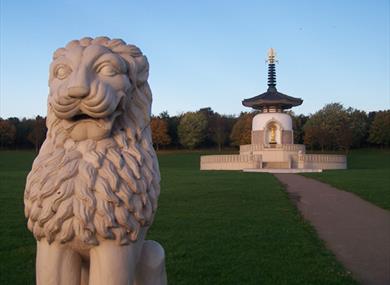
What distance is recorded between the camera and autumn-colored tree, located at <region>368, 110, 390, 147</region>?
69.5 meters

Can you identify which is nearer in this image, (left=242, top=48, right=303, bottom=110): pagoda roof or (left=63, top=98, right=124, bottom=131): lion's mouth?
(left=63, top=98, right=124, bottom=131): lion's mouth

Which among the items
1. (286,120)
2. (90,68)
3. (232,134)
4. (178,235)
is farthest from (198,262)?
(232,134)

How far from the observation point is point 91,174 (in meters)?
2.84

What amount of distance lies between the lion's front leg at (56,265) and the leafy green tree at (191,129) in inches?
2727

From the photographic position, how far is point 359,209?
1261 cm

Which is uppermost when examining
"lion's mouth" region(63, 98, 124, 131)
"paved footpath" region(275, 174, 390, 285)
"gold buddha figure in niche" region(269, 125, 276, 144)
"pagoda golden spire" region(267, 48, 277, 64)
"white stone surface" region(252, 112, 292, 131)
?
"pagoda golden spire" region(267, 48, 277, 64)

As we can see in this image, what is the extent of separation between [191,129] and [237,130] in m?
7.30

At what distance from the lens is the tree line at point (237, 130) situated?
2660 inches

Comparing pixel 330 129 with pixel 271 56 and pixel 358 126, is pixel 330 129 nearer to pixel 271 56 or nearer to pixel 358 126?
pixel 358 126

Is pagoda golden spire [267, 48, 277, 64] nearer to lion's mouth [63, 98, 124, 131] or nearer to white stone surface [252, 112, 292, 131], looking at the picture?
white stone surface [252, 112, 292, 131]

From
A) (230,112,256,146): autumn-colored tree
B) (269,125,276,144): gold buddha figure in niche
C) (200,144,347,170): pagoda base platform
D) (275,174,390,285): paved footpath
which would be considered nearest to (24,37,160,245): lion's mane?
(275,174,390,285): paved footpath

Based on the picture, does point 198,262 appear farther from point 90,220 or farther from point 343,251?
point 90,220

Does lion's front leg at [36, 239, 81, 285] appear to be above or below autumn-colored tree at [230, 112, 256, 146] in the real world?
below

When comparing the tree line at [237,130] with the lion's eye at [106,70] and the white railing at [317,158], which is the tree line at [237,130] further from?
the lion's eye at [106,70]
